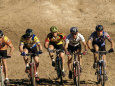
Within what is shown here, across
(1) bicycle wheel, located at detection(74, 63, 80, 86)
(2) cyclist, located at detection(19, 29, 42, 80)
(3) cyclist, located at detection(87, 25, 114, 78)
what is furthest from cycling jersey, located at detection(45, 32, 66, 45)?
(1) bicycle wheel, located at detection(74, 63, 80, 86)

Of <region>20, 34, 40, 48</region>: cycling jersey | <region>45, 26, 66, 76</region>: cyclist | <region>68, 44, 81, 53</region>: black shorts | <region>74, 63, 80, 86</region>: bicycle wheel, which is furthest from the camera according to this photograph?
<region>68, 44, 81, 53</region>: black shorts

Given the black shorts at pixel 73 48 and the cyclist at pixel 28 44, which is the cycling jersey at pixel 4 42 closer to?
the cyclist at pixel 28 44

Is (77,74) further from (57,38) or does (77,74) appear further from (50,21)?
(50,21)

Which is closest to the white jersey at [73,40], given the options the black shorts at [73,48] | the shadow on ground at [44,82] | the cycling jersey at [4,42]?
the black shorts at [73,48]

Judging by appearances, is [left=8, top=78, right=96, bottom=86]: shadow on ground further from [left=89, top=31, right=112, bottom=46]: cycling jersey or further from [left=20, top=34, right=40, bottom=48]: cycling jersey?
[left=89, top=31, right=112, bottom=46]: cycling jersey

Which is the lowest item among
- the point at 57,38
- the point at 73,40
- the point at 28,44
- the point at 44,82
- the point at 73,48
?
the point at 44,82

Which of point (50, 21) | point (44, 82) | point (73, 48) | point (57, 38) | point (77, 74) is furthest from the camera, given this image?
point (50, 21)

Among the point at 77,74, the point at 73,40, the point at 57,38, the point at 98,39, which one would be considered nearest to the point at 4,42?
the point at 57,38

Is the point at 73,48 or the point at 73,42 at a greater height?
the point at 73,42

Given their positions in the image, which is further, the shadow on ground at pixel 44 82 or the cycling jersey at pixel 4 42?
the shadow on ground at pixel 44 82

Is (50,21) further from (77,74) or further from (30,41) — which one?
(77,74)

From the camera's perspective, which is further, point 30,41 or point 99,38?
point 30,41

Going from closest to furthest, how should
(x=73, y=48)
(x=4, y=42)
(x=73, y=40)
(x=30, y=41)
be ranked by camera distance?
(x=4, y=42) < (x=30, y=41) < (x=73, y=40) < (x=73, y=48)

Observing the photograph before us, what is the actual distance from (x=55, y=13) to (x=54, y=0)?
11.3ft
